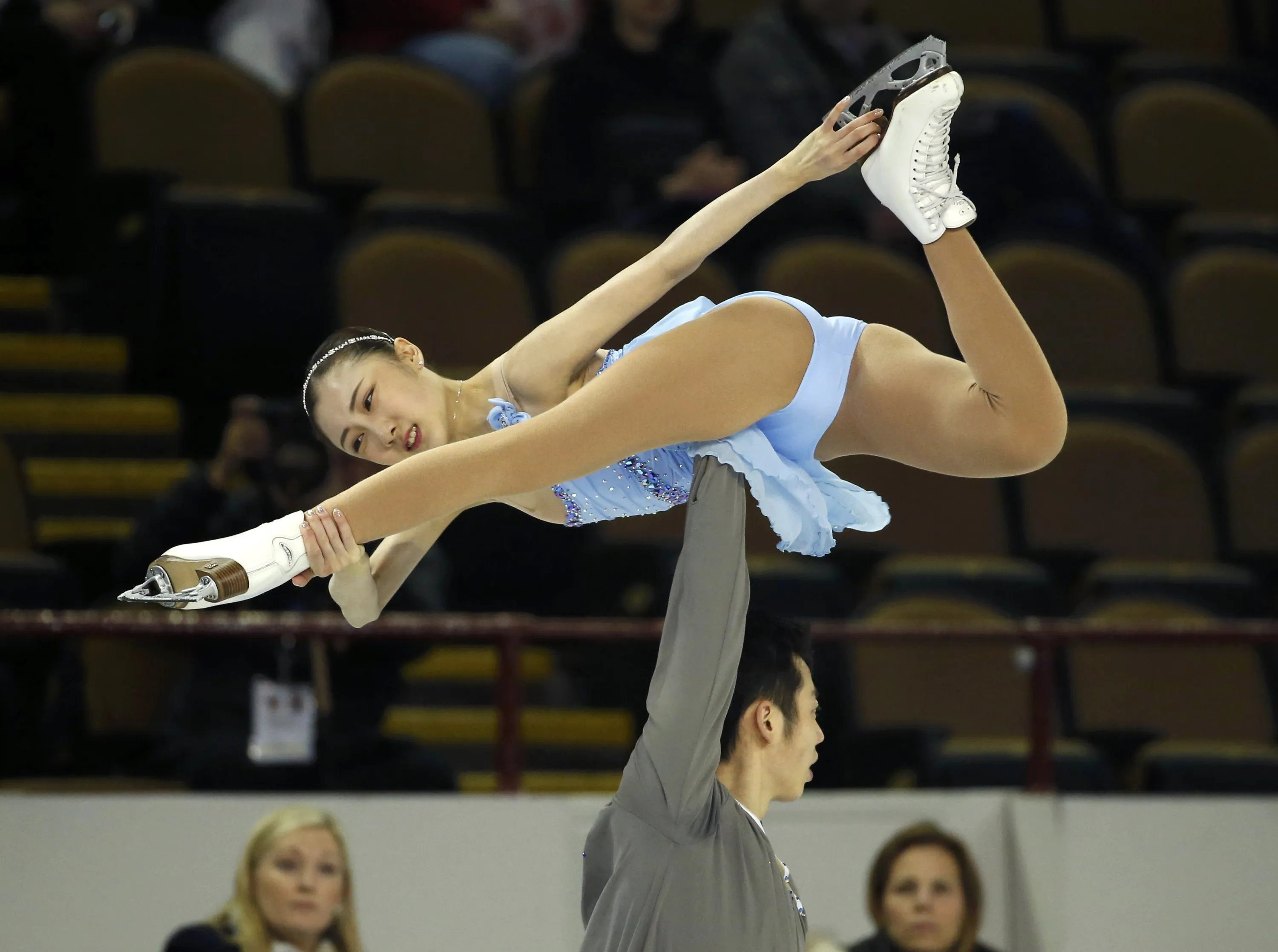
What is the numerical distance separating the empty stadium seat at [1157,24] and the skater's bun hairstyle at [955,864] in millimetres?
4327

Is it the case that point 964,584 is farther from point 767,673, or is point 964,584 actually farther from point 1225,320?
point 767,673

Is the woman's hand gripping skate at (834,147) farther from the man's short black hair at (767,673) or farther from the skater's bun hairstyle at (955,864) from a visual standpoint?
the skater's bun hairstyle at (955,864)

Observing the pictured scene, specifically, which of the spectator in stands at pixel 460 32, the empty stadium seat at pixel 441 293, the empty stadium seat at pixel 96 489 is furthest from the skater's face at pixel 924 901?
the spectator in stands at pixel 460 32

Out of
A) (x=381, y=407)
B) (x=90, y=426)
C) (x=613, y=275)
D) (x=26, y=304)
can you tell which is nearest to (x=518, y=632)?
(x=381, y=407)

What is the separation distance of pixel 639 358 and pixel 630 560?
2.17 m

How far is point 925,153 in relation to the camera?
2.61 m

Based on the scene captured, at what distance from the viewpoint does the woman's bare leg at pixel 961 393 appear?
102 inches

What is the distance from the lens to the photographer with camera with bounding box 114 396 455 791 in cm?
398

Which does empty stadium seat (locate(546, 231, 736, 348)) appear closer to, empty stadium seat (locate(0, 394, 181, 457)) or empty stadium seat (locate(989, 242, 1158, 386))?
empty stadium seat (locate(989, 242, 1158, 386))

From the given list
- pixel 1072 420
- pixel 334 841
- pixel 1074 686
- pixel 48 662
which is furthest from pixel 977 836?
pixel 48 662

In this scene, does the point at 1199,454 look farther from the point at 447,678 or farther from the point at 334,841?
the point at 334,841

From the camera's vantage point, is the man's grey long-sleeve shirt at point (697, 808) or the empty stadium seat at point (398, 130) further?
the empty stadium seat at point (398, 130)

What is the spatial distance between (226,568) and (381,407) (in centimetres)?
59

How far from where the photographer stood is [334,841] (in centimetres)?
378
